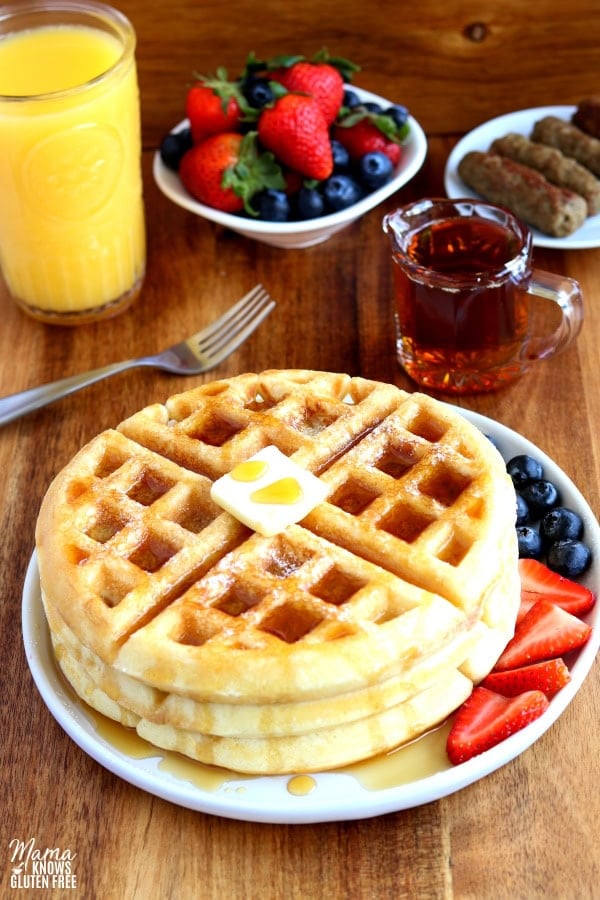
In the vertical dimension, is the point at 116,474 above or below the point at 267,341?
above

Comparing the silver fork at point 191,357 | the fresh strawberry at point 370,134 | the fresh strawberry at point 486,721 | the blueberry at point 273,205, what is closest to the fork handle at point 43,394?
the silver fork at point 191,357

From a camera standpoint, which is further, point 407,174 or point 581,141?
point 581,141

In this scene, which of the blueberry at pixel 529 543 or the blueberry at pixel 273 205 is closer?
the blueberry at pixel 529 543

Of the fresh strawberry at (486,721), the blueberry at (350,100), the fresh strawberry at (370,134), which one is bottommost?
the fresh strawberry at (486,721)

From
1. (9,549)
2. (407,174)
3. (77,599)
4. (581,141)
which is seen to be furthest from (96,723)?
(581,141)

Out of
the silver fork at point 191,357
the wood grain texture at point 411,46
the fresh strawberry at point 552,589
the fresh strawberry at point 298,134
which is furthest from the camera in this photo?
the wood grain texture at point 411,46

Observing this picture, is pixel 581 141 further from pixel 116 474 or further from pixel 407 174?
pixel 116 474

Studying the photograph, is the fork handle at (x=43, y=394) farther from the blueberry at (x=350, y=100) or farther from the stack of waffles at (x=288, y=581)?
the blueberry at (x=350, y=100)
